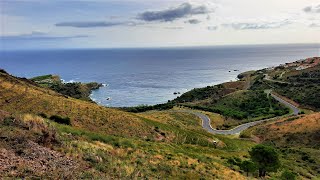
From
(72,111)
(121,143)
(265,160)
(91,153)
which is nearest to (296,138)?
(265,160)

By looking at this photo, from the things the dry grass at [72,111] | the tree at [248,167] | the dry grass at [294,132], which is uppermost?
the dry grass at [72,111]

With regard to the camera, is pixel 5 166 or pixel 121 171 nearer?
pixel 5 166

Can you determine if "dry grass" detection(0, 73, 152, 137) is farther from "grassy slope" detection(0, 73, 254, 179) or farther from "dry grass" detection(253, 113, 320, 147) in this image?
"dry grass" detection(253, 113, 320, 147)

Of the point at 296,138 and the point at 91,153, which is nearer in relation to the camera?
the point at 91,153

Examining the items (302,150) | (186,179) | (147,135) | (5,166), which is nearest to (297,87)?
(302,150)

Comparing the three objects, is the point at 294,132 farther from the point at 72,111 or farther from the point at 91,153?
the point at 91,153

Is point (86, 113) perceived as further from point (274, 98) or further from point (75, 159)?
point (274, 98)

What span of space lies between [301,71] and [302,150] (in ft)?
424

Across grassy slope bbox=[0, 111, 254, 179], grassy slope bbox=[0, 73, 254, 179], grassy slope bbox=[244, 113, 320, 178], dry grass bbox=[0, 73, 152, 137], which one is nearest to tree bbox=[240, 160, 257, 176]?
grassy slope bbox=[0, 73, 254, 179]

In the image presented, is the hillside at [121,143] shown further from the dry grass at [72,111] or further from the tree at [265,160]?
the tree at [265,160]

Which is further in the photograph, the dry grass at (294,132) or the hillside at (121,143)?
the dry grass at (294,132)

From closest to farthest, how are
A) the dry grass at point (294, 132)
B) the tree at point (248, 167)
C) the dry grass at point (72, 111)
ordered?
the tree at point (248, 167) → the dry grass at point (72, 111) → the dry grass at point (294, 132)

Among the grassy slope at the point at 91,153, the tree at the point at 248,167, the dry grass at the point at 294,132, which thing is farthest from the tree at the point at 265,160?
the dry grass at the point at 294,132

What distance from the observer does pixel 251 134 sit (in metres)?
70.1
